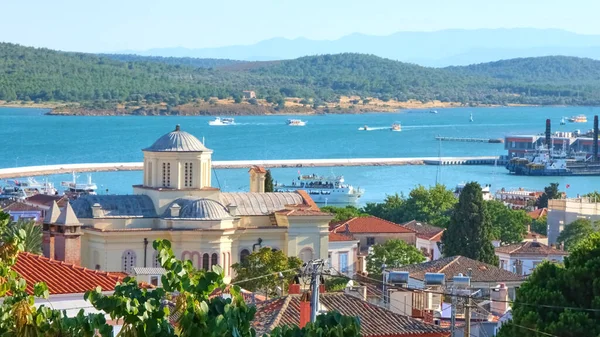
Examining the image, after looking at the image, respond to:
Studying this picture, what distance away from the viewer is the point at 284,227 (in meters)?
32.6

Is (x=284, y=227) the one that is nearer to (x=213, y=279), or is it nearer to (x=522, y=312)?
(x=522, y=312)

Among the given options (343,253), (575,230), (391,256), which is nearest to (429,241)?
(575,230)

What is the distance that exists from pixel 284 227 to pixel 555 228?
1337 cm

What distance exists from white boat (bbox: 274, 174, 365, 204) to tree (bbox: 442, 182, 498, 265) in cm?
4632

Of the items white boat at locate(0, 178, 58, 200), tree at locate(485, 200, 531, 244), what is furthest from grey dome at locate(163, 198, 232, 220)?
white boat at locate(0, 178, 58, 200)

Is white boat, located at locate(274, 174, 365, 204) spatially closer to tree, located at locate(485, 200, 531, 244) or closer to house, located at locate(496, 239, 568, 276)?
tree, located at locate(485, 200, 531, 244)

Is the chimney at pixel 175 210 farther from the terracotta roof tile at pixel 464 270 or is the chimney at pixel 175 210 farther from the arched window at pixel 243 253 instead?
the terracotta roof tile at pixel 464 270

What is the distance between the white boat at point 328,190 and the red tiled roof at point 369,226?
38.8 m

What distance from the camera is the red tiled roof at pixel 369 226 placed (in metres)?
40.9

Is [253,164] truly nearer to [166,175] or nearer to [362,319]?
[166,175]

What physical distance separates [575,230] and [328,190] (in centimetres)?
4408

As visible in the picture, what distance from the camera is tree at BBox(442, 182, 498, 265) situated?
33156 mm

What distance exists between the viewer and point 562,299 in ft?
54.7

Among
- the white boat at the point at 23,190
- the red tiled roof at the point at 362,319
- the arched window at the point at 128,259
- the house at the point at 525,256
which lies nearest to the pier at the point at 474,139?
the white boat at the point at 23,190
